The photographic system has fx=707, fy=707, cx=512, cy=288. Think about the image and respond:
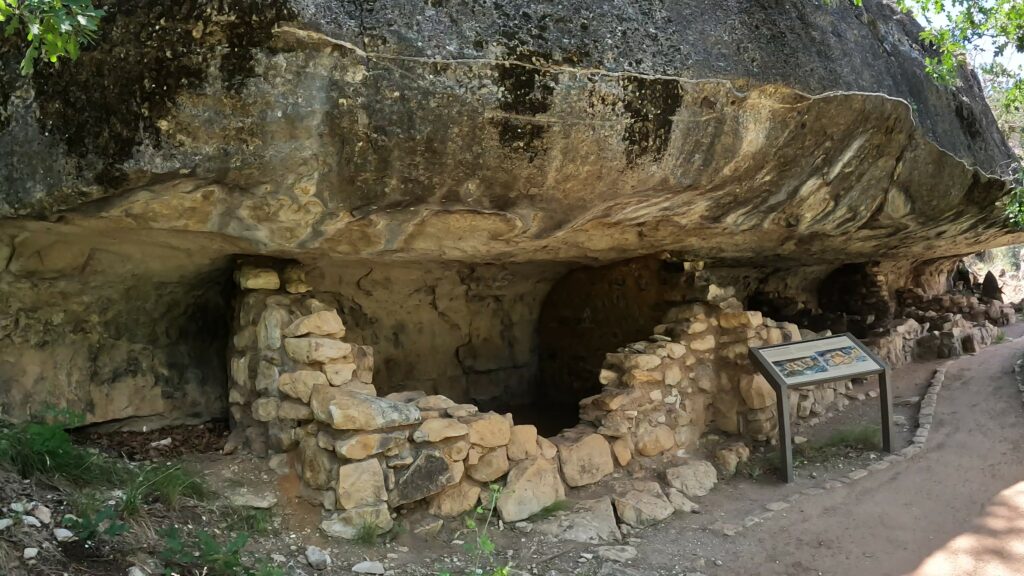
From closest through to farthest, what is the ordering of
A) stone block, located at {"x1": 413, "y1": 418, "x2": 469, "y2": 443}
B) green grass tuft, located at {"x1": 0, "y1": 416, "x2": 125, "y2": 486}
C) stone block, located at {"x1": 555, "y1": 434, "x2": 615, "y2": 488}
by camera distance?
green grass tuft, located at {"x1": 0, "y1": 416, "x2": 125, "y2": 486}
stone block, located at {"x1": 413, "y1": 418, "x2": 469, "y2": 443}
stone block, located at {"x1": 555, "y1": 434, "x2": 615, "y2": 488}

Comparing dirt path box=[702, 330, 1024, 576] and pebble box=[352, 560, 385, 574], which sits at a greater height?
pebble box=[352, 560, 385, 574]

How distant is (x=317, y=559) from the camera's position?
306 centimetres

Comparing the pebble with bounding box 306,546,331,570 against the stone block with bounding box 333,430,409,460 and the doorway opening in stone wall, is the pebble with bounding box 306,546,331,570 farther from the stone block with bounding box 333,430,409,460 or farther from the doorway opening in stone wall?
the doorway opening in stone wall

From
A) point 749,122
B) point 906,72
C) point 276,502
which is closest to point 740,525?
point 749,122

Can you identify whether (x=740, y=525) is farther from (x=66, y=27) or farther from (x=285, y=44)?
(x=66, y=27)

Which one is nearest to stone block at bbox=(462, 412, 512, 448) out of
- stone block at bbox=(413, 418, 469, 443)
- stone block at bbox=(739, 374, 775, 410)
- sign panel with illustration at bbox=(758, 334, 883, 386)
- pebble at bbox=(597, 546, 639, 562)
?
stone block at bbox=(413, 418, 469, 443)

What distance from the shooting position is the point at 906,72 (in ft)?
15.6

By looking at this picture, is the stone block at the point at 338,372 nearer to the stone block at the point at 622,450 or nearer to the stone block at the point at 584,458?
the stone block at the point at 584,458

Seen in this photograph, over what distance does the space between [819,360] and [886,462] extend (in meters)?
0.85

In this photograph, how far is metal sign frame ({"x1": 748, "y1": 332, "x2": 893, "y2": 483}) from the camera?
464cm

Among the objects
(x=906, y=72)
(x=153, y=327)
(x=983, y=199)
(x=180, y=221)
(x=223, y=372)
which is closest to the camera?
(x=180, y=221)

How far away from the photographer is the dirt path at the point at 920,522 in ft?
12.1

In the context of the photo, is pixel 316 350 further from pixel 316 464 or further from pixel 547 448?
pixel 547 448

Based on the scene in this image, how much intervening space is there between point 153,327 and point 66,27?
2483 millimetres
